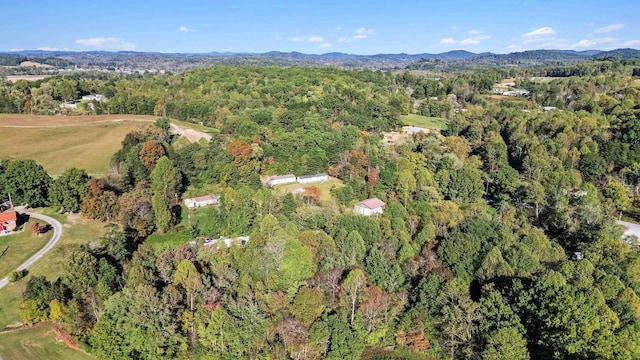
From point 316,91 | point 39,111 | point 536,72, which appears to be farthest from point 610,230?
point 536,72

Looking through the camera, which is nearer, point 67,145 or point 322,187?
point 322,187

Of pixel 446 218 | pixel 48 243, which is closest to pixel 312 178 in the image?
pixel 446 218

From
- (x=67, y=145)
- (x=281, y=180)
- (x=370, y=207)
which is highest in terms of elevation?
(x=67, y=145)

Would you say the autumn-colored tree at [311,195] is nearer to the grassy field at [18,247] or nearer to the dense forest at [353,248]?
the dense forest at [353,248]

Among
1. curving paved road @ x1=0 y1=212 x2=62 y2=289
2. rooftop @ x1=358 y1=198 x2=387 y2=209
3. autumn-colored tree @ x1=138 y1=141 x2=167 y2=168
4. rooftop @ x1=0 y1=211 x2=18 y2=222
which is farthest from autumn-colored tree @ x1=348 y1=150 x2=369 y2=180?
rooftop @ x1=0 y1=211 x2=18 y2=222

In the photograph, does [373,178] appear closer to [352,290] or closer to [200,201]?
[200,201]

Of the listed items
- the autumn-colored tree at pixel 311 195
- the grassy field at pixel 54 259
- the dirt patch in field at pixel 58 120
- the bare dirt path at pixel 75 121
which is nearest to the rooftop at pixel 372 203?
the autumn-colored tree at pixel 311 195

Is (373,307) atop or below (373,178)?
below

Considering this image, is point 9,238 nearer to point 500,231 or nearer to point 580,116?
point 500,231
